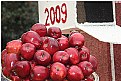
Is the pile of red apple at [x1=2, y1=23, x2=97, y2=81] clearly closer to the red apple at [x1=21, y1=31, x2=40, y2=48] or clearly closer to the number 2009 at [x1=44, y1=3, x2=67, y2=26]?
the red apple at [x1=21, y1=31, x2=40, y2=48]

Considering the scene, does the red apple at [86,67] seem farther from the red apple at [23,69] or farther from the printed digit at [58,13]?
the printed digit at [58,13]

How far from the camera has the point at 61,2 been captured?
3166 mm

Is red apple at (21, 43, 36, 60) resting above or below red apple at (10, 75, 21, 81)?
above

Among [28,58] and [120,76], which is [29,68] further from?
[120,76]

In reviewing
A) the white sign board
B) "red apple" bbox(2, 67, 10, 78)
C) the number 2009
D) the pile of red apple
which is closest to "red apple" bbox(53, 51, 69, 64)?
the pile of red apple

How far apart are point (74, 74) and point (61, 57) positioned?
10 centimetres

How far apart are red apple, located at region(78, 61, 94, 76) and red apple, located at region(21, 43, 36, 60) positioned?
24 cm

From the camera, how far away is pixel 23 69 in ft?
5.32

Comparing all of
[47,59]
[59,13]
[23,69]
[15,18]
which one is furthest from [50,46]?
[15,18]

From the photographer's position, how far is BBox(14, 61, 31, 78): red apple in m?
1.62

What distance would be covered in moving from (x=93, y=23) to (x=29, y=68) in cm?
150

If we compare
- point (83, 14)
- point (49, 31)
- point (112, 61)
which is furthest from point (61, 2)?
point (49, 31)

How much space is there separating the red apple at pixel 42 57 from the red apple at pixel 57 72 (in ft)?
0.14

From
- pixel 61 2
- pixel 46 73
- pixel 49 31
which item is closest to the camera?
pixel 46 73
